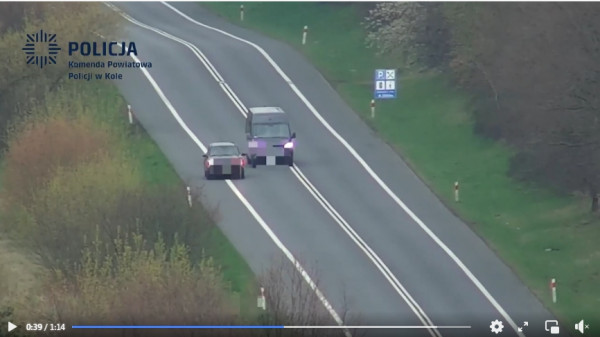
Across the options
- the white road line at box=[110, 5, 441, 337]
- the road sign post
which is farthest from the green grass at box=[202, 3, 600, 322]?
the white road line at box=[110, 5, 441, 337]

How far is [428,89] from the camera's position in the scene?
47.8m

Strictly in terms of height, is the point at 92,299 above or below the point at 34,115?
below

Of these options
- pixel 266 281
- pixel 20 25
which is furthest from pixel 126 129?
pixel 266 281

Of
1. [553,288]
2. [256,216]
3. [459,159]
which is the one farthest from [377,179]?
[553,288]

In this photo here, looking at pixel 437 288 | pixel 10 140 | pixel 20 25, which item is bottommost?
pixel 437 288

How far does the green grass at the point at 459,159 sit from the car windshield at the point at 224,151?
5.23m

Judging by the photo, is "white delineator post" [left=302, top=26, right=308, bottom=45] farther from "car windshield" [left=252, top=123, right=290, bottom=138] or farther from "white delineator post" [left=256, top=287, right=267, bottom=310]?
"white delineator post" [left=256, top=287, right=267, bottom=310]

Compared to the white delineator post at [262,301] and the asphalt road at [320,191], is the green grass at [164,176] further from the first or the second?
the asphalt road at [320,191]

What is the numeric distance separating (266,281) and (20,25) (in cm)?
1133

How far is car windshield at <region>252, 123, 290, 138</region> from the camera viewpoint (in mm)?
45312

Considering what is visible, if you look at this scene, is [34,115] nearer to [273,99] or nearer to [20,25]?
[20,25]

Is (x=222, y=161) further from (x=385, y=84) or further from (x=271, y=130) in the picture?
(x=385, y=84)

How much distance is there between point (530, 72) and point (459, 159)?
4726 mm

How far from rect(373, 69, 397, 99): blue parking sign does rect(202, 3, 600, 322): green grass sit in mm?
300
